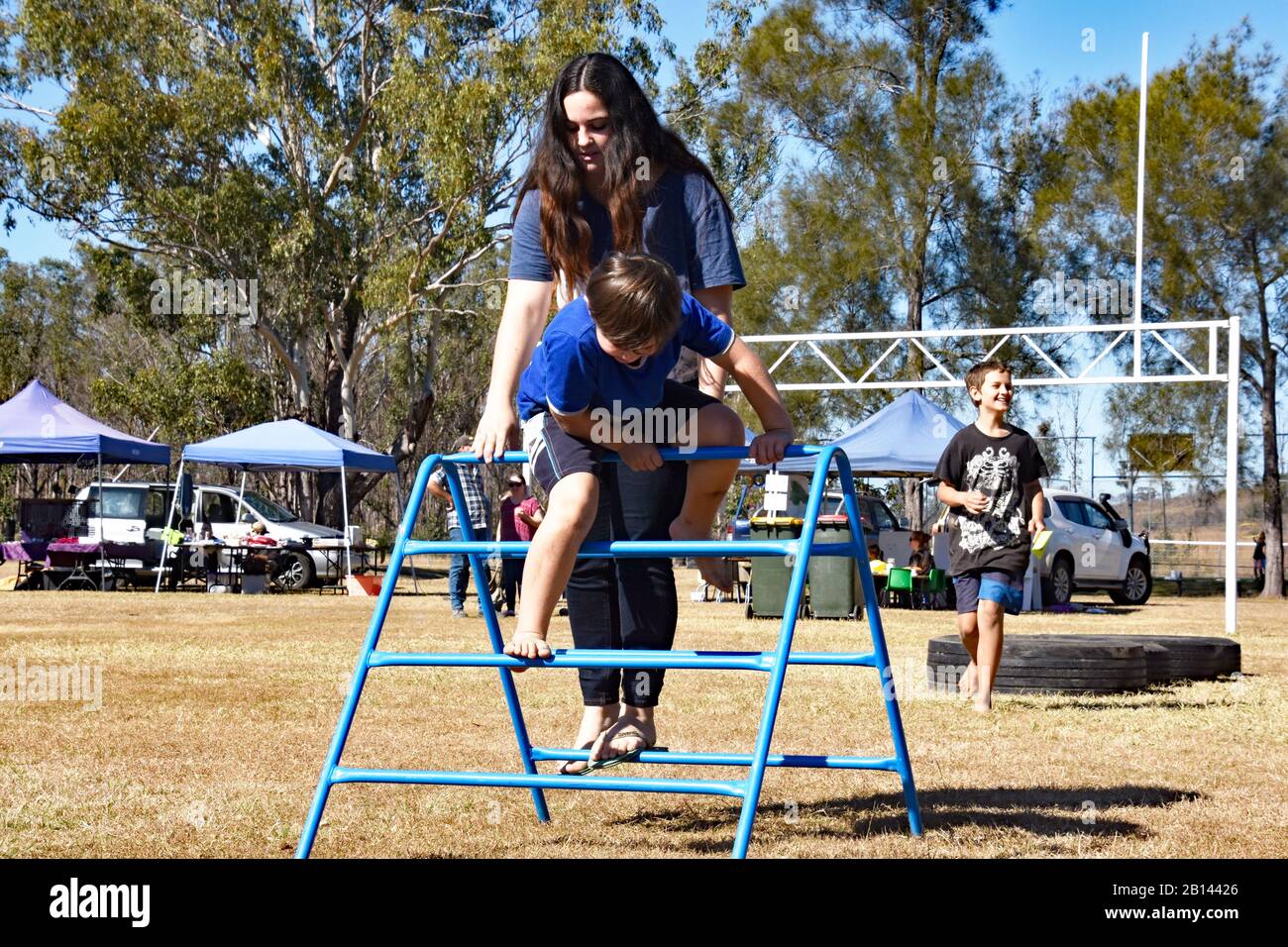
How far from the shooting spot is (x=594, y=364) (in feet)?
12.0

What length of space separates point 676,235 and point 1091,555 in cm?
1967

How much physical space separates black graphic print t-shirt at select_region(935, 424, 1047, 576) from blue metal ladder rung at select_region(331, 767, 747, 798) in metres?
4.10

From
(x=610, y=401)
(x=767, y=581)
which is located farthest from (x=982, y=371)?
(x=767, y=581)

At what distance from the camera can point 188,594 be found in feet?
68.1

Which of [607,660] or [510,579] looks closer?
[607,660]

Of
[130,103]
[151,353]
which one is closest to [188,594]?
[130,103]

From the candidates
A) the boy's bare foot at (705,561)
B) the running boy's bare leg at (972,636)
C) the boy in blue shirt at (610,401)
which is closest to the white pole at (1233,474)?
the running boy's bare leg at (972,636)

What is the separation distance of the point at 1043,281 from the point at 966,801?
96.9 feet

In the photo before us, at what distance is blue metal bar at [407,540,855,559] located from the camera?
340 cm

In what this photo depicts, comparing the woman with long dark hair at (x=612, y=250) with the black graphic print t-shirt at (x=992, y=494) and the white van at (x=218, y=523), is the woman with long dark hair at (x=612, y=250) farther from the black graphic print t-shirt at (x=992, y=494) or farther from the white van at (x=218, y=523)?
the white van at (x=218, y=523)

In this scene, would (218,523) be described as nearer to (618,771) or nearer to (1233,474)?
(1233,474)

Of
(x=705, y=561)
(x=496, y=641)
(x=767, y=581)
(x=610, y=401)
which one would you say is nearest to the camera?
(x=610, y=401)

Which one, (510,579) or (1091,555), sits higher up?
(1091,555)

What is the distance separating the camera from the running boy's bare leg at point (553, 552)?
3586mm
